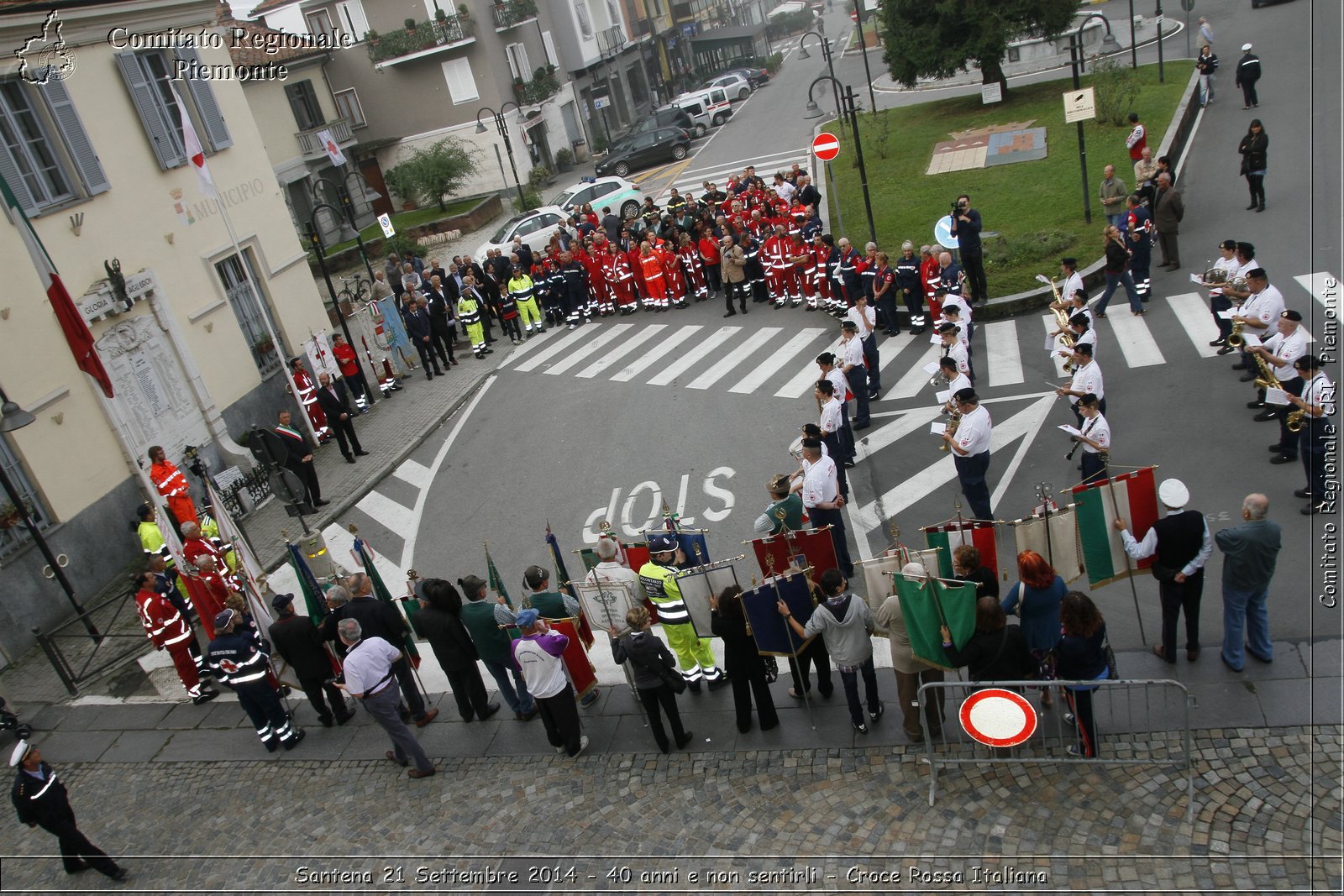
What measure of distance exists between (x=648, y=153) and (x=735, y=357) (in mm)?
23242

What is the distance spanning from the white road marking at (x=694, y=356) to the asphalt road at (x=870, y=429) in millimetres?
52

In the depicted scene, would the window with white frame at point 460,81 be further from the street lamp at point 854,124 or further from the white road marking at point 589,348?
the white road marking at point 589,348

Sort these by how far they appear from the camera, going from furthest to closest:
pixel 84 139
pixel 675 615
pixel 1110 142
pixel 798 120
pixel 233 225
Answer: pixel 798 120
pixel 1110 142
pixel 233 225
pixel 84 139
pixel 675 615

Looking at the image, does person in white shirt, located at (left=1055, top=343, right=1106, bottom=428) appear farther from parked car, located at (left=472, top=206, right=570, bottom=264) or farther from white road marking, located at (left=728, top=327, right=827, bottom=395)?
parked car, located at (left=472, top=206, right=570, bottom=264)

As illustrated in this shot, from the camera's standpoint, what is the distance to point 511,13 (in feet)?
133

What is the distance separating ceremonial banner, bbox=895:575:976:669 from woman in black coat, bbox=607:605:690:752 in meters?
2.00

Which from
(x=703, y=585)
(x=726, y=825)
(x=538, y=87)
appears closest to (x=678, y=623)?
(x=703, y=585)

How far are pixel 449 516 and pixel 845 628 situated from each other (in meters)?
8.57

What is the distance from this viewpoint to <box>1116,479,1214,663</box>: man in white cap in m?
7.66

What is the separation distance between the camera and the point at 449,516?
14.9 meters

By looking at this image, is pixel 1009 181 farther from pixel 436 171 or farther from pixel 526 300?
pixel 436 171

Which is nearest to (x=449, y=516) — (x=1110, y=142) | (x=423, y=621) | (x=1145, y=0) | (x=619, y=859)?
(x=423, y=621)

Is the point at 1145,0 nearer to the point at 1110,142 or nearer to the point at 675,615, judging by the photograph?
the point at 1110,142

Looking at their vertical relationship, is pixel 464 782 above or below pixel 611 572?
below
